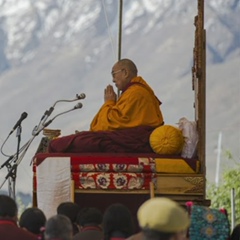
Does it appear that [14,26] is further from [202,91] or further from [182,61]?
[202,91]

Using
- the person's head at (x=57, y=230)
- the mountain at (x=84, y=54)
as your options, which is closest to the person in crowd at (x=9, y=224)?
the person's head at (x=57, y=230)

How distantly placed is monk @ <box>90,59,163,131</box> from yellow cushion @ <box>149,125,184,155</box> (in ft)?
0.99

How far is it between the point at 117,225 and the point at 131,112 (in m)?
3.70

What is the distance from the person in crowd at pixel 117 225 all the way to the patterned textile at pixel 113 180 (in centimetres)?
299

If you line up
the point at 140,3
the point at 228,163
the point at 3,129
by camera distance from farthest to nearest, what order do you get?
the point at 228,163, the point at 140,3, the point at 3,129

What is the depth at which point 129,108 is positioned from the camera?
1174 cm

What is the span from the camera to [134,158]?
442 inches

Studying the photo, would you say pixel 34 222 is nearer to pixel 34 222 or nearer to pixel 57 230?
pixel 34 222

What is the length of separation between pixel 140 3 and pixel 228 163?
4113 mm

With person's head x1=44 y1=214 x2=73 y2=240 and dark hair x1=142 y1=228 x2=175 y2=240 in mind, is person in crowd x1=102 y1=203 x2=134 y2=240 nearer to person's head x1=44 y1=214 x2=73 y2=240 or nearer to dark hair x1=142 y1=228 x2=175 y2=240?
person's head x1=44 y1=214 x2=73 y2=240

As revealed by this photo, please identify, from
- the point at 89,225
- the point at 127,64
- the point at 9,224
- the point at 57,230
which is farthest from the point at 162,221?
the point at 127,64

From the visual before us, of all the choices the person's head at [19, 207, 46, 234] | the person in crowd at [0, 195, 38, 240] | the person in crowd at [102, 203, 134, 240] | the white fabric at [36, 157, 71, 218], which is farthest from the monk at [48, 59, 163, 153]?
the person in crowd at [102, 203, 134, 240]

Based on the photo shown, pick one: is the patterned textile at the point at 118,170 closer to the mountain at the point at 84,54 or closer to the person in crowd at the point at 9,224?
the person in crowd at the point at 9,224

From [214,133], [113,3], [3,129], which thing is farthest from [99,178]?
[214,133]
